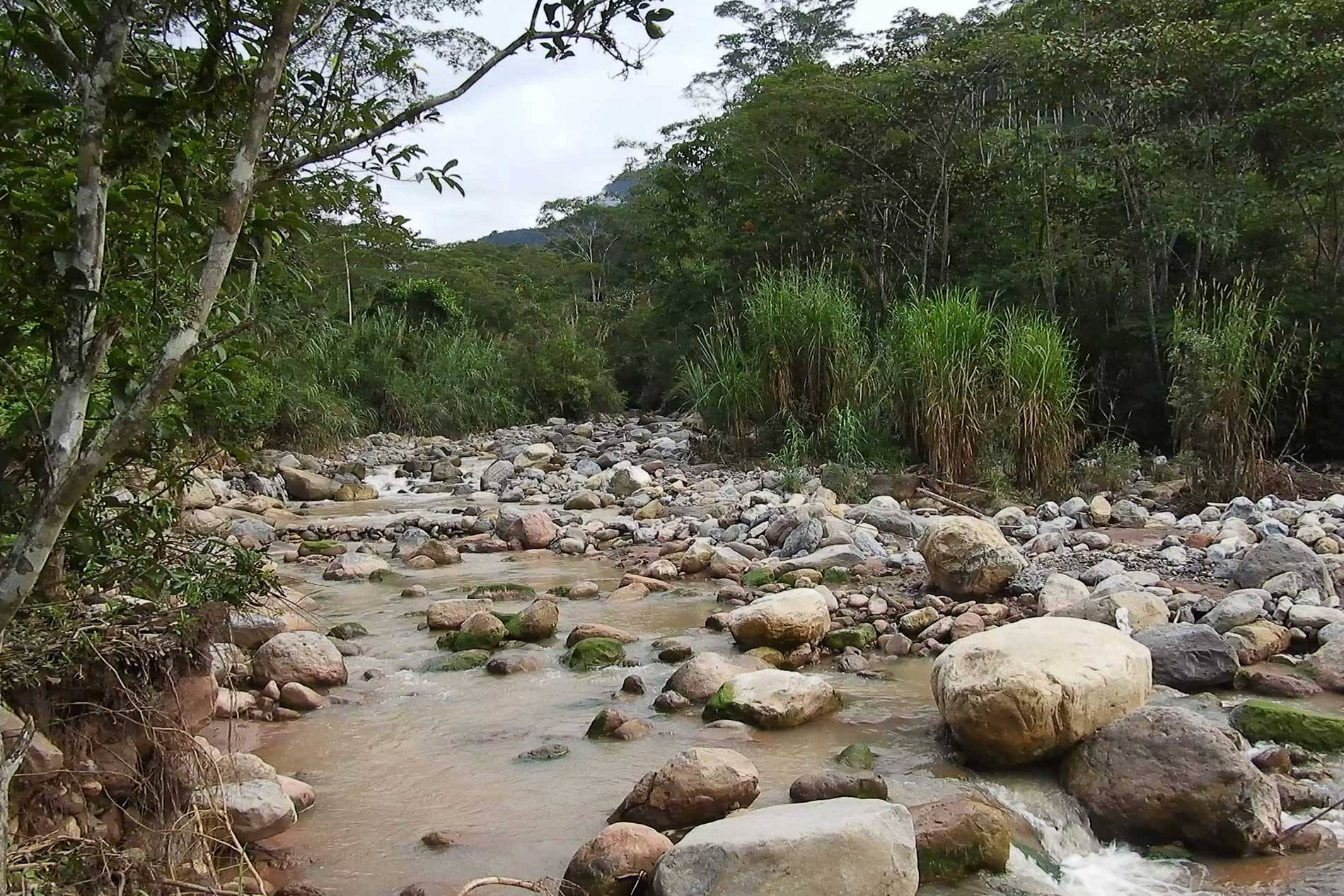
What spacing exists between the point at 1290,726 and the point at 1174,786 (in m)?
0.94

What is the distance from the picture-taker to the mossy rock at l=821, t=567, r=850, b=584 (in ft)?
23.1

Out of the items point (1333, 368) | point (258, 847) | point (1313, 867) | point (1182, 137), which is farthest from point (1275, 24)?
point (258, 847)

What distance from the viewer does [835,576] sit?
7.10 m

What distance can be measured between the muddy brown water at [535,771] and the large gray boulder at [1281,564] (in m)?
2.33

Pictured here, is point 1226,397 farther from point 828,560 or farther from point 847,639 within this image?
point 847,639

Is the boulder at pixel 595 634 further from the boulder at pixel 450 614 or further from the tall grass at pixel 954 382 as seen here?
the tall grass at pixel 954 382

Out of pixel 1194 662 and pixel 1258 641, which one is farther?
pixel 1258 641

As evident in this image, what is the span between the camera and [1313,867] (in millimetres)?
3182

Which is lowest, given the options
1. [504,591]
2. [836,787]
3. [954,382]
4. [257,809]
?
[836,787]

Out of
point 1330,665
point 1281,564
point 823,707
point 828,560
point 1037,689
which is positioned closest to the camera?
point 1037,689

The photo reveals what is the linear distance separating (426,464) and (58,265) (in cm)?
1319

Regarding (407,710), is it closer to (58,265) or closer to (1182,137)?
(58,265)

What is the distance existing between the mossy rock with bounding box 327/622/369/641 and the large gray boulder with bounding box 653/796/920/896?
138 inches

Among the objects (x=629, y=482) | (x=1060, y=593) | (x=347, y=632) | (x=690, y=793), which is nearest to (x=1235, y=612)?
(x=1060, y=593)
